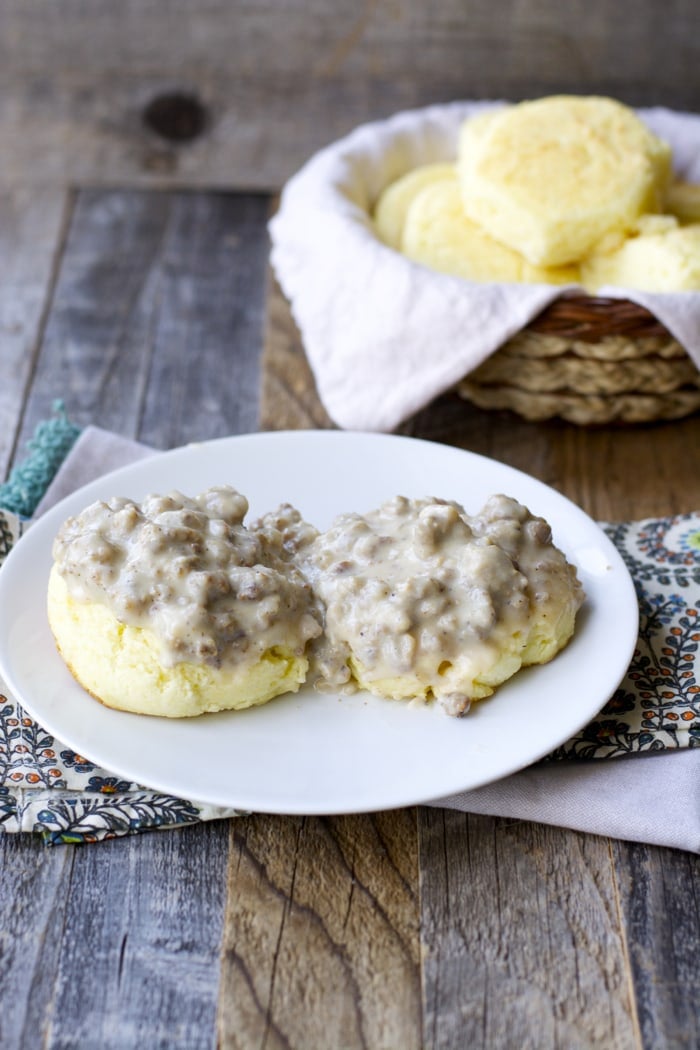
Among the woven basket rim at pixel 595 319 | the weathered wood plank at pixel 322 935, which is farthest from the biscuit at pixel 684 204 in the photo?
the weathered wood plank at pixel 322 935

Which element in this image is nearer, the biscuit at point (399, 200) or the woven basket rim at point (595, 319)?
the woven basket rim at point (595, 319)

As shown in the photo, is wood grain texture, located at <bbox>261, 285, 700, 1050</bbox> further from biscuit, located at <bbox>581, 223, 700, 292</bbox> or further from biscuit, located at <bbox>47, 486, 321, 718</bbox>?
biscuit, located at <bbox>581, 223, 700, 292</bbox>

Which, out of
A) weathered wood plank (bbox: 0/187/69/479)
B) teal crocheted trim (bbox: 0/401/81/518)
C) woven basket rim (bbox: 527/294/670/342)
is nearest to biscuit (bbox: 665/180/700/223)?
woven basket rim (bbox: 527/294/670/342)

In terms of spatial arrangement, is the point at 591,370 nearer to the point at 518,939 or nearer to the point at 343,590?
the point at 343,590

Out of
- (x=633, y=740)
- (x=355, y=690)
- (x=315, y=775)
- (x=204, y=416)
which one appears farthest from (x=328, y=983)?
(x=204, y=416)

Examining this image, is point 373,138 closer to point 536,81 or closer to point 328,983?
point 536,81

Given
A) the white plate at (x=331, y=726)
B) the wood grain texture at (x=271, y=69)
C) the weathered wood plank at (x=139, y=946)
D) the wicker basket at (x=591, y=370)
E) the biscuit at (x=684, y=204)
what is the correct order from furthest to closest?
1. the wood grain texture at (x=271, y=69)
2. the biscuit at (x=684, y=204)
3. the wicker basket at (x=591, y=370)
4. the white plate at (x=331, y=726)
5. the weathered wood plank at (x=139, y=946)

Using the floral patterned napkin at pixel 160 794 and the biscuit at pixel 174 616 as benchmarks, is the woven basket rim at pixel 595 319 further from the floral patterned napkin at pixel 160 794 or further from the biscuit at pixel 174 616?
the biscuit at pixel 174 616

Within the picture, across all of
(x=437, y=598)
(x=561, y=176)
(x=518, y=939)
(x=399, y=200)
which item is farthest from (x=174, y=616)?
(x=399, y=200)
